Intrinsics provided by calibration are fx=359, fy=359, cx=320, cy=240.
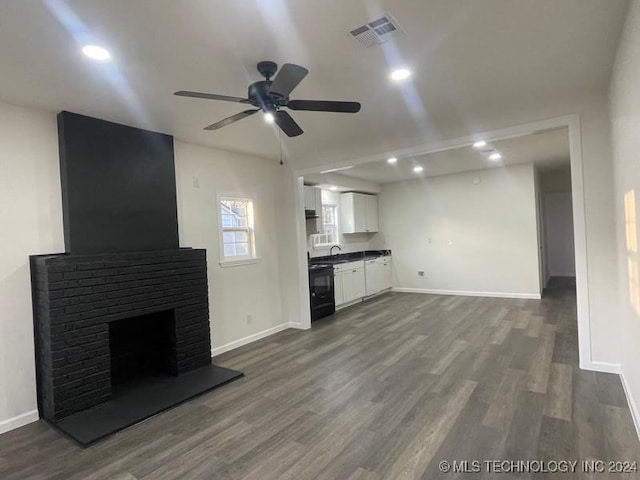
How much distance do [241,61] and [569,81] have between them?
8.94ft

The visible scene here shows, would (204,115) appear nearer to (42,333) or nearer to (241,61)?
(241,61)

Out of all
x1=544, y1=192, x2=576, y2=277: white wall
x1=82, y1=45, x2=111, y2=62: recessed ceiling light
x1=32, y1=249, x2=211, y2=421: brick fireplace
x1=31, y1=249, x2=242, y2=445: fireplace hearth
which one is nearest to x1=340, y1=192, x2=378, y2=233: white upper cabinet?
x1=31, y1=249, x2=242, y2=445: fireplace hearth

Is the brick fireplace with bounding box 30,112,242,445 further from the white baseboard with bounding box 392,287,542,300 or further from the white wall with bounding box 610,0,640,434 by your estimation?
the white baseboard with bounding box 392,287,542,300

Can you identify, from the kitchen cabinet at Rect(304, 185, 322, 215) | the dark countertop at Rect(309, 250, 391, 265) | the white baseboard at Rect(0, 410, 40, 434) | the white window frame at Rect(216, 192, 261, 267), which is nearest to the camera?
the white baseboard at Rect(0, 410, 40, 434)

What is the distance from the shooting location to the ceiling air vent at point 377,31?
2.10 meters

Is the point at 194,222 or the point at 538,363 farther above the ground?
the point at 194,222

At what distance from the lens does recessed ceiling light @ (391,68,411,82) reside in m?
2.74

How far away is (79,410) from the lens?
308 cm

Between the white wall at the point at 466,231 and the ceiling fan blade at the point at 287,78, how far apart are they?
20.3 ft

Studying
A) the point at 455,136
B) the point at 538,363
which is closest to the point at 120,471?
the point at 538,363

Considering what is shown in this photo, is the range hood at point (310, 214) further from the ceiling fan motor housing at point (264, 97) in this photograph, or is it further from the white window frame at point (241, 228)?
the ceiling fan motor housing at point (264, 97)

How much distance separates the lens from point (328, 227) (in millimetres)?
7805

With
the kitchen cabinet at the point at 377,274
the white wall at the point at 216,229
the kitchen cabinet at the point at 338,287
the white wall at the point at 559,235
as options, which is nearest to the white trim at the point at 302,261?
the white wall at the point at 216,229

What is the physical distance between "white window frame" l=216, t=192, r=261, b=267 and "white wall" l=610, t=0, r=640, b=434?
4144 millimetres
